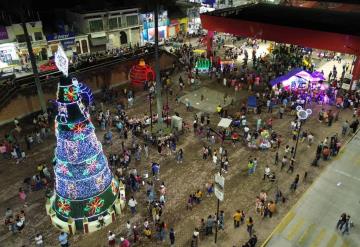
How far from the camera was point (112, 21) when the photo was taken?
152 ft

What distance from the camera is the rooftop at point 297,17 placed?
39.2 metres

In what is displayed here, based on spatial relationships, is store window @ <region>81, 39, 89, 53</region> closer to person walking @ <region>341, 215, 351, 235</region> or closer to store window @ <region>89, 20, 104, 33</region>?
store window @ <region>89, 20, 104, 33</region>

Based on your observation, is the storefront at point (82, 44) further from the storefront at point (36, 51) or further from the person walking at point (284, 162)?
the person walking at point (284, 162)

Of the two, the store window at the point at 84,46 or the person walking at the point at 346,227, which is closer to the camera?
the person walking at the point at 346,227

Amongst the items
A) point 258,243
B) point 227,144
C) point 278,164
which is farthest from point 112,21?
point 258,243

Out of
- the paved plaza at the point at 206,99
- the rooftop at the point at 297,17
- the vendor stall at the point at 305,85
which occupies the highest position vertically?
the rooftop at the point at 297,17

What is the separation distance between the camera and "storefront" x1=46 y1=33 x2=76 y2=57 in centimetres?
4197

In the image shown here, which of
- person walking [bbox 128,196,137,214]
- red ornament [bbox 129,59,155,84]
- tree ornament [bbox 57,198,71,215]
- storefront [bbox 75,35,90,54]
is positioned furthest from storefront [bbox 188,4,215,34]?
tree ornament [bbox 57,198,71,215]

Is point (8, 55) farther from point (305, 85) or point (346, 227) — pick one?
point (346, 227)

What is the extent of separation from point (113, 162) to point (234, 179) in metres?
7.99

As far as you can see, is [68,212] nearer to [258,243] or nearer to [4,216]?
[4,216]

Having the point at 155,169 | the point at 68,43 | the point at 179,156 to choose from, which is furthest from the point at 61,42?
the point at 155,169

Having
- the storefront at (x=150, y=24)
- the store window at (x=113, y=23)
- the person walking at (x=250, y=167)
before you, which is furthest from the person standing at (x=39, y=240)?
the storefront at (x=150, y=24)

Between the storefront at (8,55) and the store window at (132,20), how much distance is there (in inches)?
601
